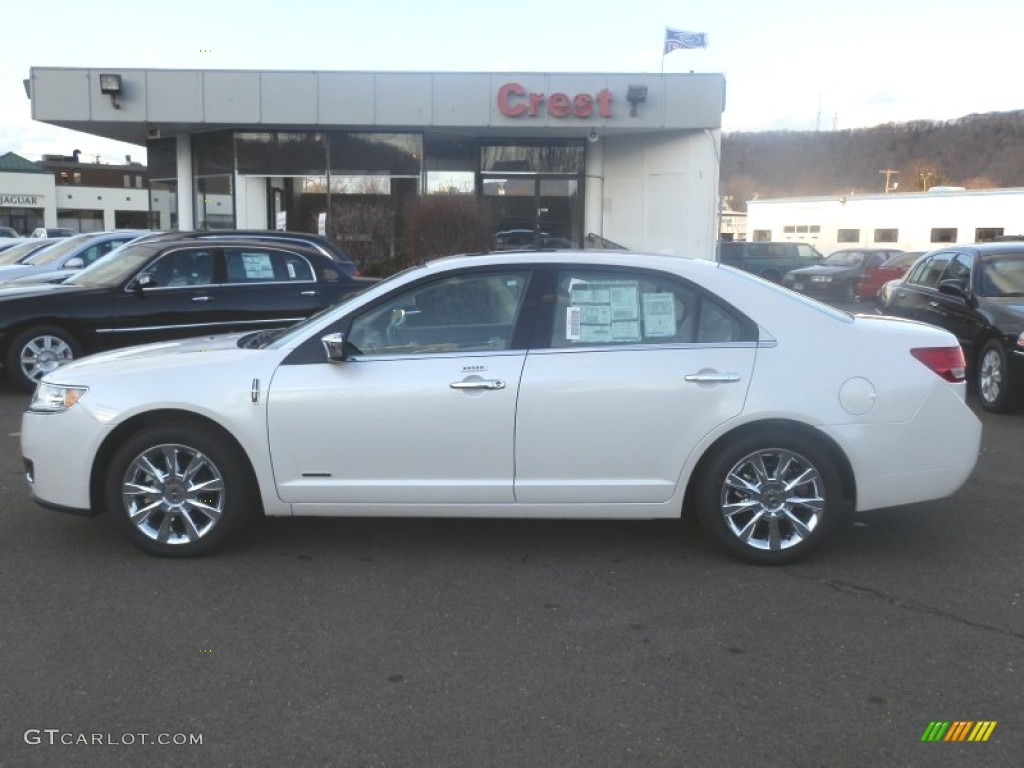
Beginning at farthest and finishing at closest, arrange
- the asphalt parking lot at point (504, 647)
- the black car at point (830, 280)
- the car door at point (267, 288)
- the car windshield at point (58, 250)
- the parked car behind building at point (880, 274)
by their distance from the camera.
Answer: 1. the black car at point (830, 280)
2. the parked car behind building at point (880, 274)
3. the car windshield at point (58, 250)
4. the car door at point (267, 288)
5. the asphalt parking lot at point (504, 647)

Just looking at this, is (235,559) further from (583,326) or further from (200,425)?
(583,326)

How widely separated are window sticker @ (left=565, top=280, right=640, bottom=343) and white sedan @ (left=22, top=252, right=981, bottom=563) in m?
0.01

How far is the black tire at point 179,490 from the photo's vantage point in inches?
194

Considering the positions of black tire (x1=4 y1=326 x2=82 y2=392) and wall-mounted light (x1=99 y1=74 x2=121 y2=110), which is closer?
black tire (x1=4 y1=326 x2=82 y2=392)

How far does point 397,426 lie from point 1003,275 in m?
7.67

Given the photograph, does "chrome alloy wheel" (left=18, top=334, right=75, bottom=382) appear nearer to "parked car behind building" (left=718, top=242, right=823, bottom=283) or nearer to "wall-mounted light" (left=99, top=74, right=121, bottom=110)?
"wall-mounted light" (left=99, top=74, right=121, bottom=110)

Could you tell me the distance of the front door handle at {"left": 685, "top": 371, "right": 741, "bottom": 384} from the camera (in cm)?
487

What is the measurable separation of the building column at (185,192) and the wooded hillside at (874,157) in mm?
85867

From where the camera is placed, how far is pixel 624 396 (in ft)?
15.9

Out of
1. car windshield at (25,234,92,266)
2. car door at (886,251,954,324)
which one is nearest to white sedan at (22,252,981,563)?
car door at (886,251,954,324)

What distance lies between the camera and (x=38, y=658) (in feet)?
12.8

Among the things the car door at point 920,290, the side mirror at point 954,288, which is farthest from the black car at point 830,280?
the side mirror at point 954,288

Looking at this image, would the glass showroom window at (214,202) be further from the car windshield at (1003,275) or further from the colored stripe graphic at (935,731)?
the colored stripe graphic at (935,731)

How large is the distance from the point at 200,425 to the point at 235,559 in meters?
0.73
